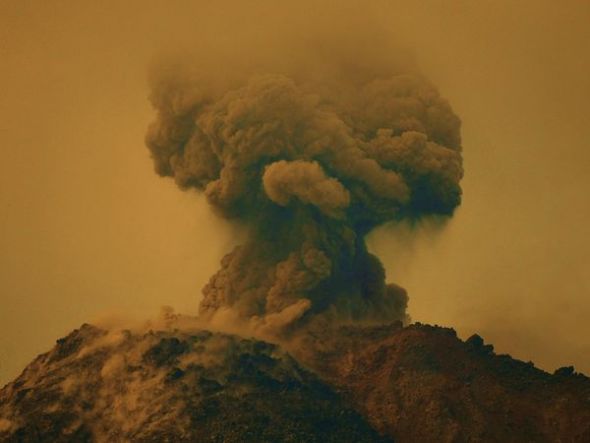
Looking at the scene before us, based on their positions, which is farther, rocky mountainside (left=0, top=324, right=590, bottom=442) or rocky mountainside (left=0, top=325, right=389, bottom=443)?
rocky mountainside (left=0, top=325, right=389, bottom=443)

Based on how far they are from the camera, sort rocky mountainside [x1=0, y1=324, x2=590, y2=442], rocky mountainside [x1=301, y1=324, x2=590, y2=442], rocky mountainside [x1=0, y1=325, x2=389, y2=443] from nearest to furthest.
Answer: rocky mountainside [x1=301, y1=324, x2=590, y2=442], rocky mountainside [x1=0, y1=324, x2=590, y2=442], rocky mountainside [x1=0, y1=325, x2=389, y2=443]

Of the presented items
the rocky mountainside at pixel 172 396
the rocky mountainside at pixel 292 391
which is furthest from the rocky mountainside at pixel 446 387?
the rocky mountainside at pixel 172 396

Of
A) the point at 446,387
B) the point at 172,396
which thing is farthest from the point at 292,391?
the point at 446,387

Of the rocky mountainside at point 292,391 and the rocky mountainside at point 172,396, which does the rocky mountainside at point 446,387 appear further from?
the rocky mountainside at point 172,396

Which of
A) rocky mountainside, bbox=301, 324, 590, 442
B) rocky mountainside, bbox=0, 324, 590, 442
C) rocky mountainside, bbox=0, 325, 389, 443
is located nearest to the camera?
rocky mountainside, bbox=301, 324, 590, 442

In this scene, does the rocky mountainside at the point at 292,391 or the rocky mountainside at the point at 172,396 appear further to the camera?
the rocky mountainside at the point at 172,396

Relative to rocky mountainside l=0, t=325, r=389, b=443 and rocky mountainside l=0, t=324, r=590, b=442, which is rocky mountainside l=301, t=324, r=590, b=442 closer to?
rocky mountainside l=0, t=324, r=590, b=442

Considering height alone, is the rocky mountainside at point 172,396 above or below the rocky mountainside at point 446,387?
below

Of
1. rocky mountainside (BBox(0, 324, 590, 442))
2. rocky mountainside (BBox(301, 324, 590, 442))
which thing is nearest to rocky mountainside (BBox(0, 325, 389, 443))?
rocky mountainside (BBox(0, 324, 590, 442))

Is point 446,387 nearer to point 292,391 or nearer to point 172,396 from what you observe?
point 292,391

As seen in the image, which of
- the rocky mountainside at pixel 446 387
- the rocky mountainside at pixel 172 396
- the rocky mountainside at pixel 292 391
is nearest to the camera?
the rocky mountainside at pixel 446 387
